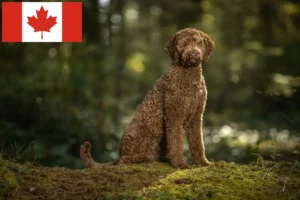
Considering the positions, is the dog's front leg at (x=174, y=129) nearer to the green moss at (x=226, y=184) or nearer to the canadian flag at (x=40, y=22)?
the green moss at (x=226, y=184)

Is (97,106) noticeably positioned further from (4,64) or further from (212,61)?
(212,61)

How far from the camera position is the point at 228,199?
12.6 feet

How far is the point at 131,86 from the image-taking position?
53.4ft

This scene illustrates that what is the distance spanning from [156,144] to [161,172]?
2.10 ft

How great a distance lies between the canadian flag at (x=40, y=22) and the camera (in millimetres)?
7465

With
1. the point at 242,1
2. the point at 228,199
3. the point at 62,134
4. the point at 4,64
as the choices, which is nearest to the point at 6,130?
the point at 62,134

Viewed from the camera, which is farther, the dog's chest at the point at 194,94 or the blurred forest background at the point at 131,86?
the blurred forest background at the point at 131,86

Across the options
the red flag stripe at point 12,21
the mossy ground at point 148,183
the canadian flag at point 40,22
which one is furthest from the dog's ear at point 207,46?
the red flag stripe at point 12,21

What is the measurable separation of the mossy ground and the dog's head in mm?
1158

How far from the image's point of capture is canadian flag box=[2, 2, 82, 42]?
7.46 meters

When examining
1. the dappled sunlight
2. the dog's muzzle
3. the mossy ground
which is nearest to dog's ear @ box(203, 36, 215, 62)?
the dog's muzzle

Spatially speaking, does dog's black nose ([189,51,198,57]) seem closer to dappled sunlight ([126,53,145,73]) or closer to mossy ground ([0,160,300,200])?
mossy ground ([0,160,300,200])

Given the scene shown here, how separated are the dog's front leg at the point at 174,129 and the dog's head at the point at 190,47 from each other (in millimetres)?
445

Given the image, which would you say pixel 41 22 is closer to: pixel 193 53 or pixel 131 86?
pixel 193 53
